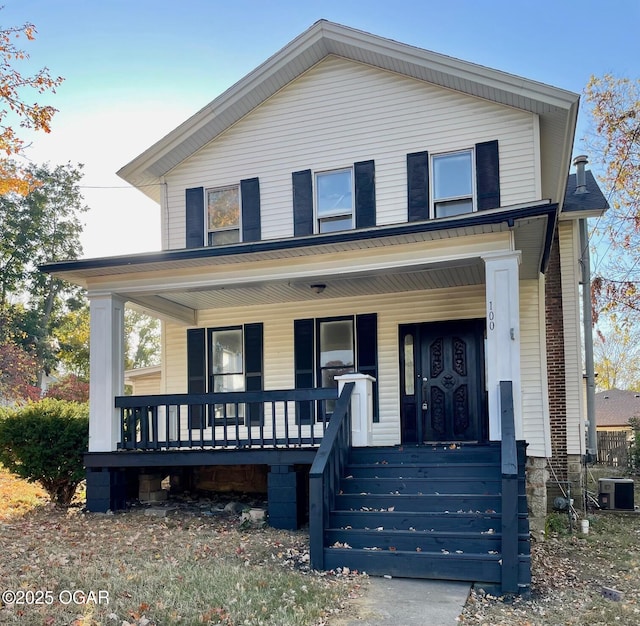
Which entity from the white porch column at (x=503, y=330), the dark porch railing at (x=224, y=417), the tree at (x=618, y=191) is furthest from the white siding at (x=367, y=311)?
the tree at (x=618, y=191)

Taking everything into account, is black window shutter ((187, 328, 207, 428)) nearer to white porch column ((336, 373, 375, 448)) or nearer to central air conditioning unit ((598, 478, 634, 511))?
white porch column ((336, 373, 375, 448))

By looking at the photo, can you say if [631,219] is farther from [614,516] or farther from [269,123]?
[269,123]

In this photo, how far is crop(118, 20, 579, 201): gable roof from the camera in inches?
400

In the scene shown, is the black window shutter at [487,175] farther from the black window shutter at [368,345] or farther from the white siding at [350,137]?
the black window shutter at [368,345]

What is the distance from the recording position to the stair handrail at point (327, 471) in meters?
6.52

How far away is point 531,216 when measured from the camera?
787 centimetres

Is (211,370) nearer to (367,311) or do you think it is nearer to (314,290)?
(314,290)

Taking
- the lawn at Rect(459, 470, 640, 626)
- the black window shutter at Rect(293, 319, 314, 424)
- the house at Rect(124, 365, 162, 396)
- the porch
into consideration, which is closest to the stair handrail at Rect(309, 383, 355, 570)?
the porch

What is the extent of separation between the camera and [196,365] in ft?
40.7

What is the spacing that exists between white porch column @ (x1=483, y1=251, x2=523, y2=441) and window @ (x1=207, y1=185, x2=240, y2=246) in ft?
17.4

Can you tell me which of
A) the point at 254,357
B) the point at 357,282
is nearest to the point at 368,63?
the point at 357,282

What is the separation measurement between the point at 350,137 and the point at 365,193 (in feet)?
3.57

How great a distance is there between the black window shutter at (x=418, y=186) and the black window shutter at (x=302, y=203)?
5.78ft

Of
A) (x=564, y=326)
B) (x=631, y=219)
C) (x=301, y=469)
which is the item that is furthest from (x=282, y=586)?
(x=631, y=219)
